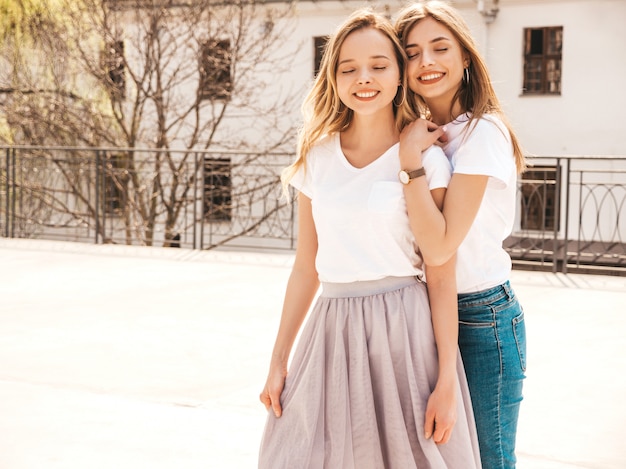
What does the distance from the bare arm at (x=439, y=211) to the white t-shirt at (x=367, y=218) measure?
0.15 feet

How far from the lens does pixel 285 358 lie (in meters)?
2.35

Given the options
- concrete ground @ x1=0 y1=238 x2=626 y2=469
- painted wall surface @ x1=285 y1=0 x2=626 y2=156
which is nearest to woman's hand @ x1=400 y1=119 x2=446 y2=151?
concrete ground @ x1=0 y1=238 x2=626 y2=469

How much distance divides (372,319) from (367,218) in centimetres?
24

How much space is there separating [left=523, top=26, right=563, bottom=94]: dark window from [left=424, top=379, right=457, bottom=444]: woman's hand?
58.4 feet

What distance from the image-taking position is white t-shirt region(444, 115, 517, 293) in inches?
82.7

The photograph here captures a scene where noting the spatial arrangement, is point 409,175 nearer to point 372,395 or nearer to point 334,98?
point 334,98

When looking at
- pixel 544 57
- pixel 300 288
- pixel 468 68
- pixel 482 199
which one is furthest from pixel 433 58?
pixel 544 57

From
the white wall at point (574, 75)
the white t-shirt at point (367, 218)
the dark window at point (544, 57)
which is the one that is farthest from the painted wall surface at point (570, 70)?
the white t-shirt at point (367, 218)

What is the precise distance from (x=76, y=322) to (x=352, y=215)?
14.5 feet

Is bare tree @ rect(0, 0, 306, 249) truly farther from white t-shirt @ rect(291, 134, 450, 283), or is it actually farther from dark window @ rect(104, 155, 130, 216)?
white t-shirt @ rect(291, 134, 450, 283)

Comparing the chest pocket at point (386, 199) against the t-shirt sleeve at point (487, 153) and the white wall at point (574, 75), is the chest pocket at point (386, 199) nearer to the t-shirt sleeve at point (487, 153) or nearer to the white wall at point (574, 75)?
the t-shirt sleeve at point (487, 153)

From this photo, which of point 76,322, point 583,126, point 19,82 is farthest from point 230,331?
point 583,126

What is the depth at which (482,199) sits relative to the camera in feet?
6.95

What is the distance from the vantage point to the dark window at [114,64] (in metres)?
16.2
